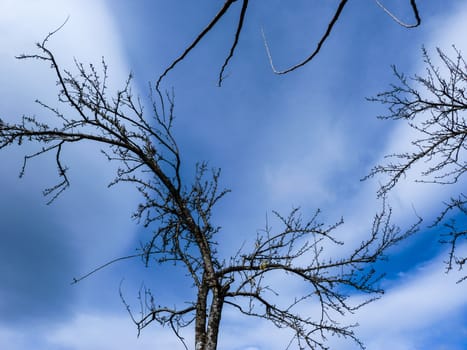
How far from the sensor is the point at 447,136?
219 inches

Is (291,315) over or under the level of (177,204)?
under

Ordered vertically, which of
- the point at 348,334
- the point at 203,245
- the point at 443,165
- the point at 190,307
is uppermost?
the point at 443,165

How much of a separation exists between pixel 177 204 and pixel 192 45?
5.23 metres

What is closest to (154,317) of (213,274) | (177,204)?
(213,274)

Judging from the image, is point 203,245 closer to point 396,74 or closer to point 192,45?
point 396,74

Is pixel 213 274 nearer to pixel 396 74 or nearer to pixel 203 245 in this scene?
pixel 203 245

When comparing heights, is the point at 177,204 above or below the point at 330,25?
above

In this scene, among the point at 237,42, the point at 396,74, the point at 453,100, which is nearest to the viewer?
the point at 237,42

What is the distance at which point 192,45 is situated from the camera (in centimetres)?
123

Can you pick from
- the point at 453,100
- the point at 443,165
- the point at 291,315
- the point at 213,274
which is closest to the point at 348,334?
the point at 291,315

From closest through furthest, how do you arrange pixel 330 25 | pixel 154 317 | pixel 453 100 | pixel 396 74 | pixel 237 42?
pixel 330 25 → pixel 237 42 → pixel 453 100 → pixel 154 317 → pixel 396 74

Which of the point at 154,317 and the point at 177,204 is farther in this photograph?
the point at 177,204

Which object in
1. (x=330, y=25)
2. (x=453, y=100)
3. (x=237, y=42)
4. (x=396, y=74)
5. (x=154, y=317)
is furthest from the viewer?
(x=396, y=74)

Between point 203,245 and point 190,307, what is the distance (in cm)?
93
